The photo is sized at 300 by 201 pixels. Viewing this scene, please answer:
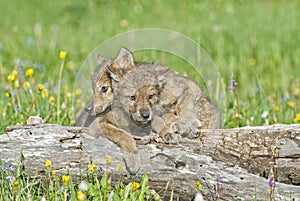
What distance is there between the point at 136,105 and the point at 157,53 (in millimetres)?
4117

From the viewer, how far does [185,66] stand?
219 inches

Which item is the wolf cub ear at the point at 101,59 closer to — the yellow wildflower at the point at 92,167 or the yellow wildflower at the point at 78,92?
the yellow wildflower at the point at 92,167

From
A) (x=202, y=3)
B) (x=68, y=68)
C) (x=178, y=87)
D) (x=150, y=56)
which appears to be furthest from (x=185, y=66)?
(x=202, y=3)

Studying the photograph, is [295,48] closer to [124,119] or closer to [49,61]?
[49,61]

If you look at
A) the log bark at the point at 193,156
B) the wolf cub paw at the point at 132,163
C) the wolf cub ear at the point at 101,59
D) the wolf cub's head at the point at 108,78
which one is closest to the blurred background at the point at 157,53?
the wolf cub ear at the point at 101,59

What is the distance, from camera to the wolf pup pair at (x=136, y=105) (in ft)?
13.4

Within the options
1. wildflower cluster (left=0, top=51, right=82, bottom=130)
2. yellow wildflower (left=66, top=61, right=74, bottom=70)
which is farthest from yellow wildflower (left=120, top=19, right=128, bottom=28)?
wildflower cluster (left=0, top=51, right=82, bottom=130)

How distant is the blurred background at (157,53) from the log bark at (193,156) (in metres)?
1.03

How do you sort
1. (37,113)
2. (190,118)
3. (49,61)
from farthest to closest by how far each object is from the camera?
(49,61) → (37,113) → (190,118)

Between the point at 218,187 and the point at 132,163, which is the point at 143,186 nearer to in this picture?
the point at 132,163

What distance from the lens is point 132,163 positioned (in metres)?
3.92

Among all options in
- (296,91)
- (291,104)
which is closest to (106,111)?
(291,104)

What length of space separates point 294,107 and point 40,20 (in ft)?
22.2

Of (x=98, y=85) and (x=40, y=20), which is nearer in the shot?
(x=98, y=85)
